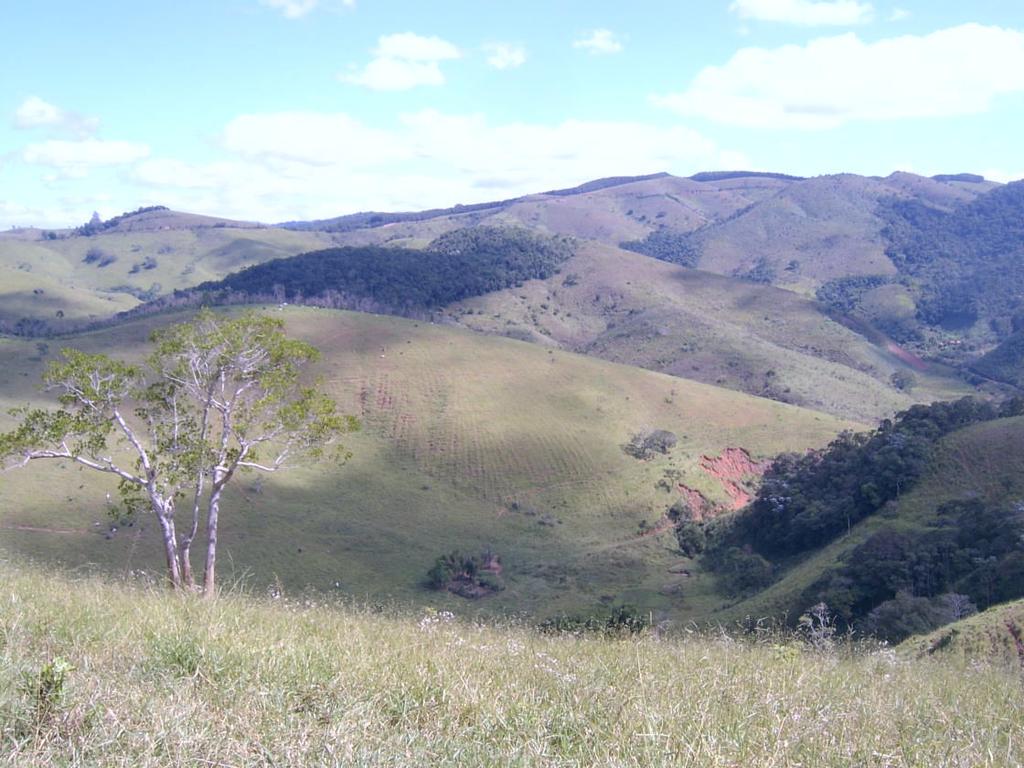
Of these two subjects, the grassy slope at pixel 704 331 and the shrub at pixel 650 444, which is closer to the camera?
the shrub at pixel 650 444

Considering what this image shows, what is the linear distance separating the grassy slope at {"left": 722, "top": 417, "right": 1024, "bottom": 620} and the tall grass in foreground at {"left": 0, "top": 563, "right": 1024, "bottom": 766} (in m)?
22.9

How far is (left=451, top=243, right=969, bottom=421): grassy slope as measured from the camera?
90.7m

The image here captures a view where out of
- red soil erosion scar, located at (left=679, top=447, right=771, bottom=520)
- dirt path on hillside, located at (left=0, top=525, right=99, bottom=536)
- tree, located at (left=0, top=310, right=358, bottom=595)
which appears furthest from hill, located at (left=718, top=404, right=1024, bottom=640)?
dirt path on hillside, located at (left=0, top=525, right=99, bottom=536)

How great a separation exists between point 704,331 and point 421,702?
106 metres

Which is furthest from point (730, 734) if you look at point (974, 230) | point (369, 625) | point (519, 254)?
point (974, 230)

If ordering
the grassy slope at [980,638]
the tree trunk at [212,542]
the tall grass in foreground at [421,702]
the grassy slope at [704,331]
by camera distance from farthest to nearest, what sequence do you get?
the grassy slope at [704,331]
the tree trunk at [212,542]
the grassy slope at [980,638]
the tall grass in foreground at [421,702]

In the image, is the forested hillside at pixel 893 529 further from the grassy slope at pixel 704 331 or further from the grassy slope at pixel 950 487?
the grassy slope at pixel 704 331

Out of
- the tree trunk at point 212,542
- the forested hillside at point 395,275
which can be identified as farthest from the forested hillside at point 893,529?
the forested hillside at point 395,275

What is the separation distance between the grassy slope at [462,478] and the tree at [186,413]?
435 inches

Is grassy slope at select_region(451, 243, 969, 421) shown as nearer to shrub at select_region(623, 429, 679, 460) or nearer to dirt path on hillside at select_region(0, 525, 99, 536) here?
shrub at select_region(623, 429, 679, 460)

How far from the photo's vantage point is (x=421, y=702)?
4.63 meters

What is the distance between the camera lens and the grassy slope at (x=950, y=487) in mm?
29230

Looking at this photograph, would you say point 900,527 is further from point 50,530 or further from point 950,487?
point 50,530

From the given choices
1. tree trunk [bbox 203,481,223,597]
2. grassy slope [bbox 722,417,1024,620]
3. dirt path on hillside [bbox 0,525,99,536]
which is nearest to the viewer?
tree trunk [bbox 203,481,223,597]
